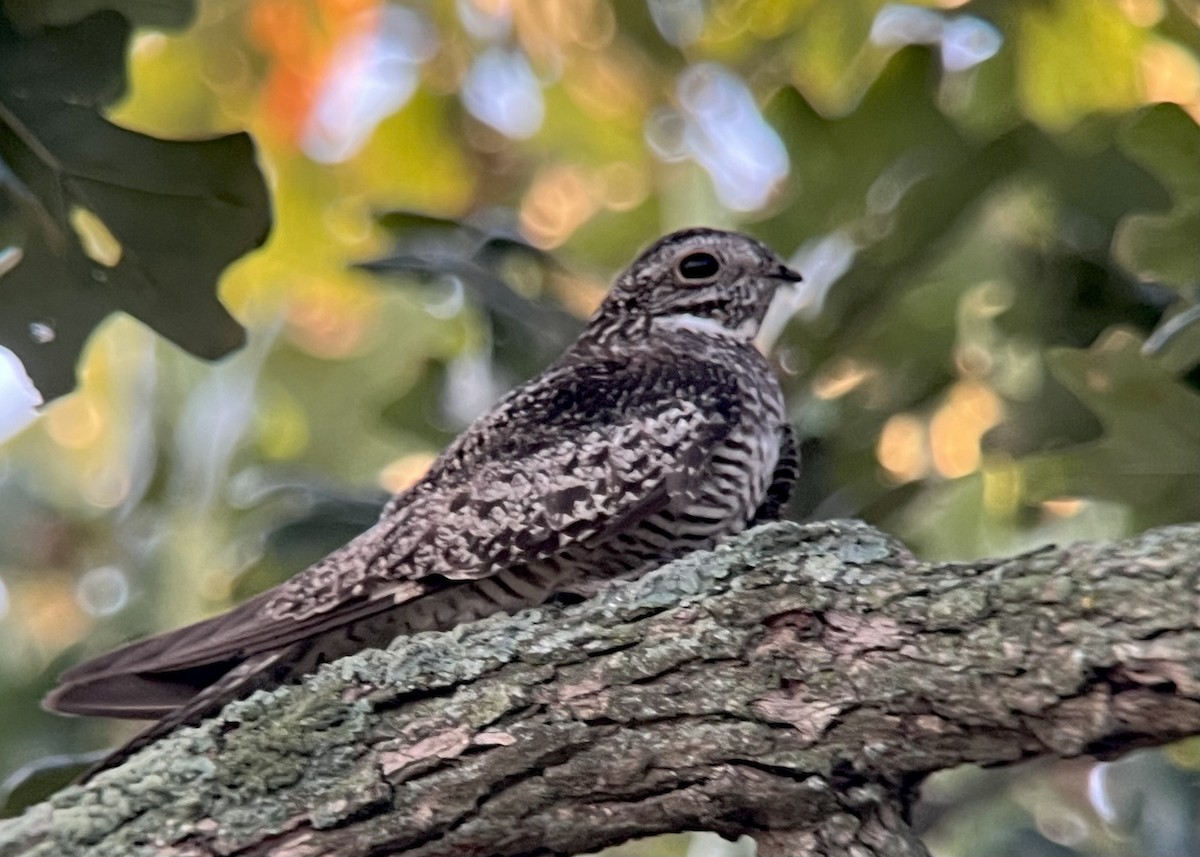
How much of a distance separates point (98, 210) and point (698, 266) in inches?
42.8

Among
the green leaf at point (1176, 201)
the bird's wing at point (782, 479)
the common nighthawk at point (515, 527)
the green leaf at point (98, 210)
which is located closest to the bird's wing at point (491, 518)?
the common nighthawk at point (515, 527)

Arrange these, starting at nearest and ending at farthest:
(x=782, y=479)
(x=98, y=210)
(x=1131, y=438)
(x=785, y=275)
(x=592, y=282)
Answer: (x=1131, y=438)
(x=98, y=210)
(x=782, y=479)
(x=785, y=275)
(x=592, y=282)


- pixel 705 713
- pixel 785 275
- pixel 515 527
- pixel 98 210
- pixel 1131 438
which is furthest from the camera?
pixel 785 275

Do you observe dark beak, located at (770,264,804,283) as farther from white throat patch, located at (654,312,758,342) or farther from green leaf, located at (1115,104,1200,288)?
green leaf, located at (1115,104,1200,288)

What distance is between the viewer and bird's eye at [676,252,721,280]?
9.35ft

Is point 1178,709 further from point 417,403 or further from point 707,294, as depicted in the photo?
point 417,403

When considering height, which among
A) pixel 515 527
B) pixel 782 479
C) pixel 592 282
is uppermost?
pixel 592 282

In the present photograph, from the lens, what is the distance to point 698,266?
286cm

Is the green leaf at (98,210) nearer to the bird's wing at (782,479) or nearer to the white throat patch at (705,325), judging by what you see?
the white throat patch at (705,325)

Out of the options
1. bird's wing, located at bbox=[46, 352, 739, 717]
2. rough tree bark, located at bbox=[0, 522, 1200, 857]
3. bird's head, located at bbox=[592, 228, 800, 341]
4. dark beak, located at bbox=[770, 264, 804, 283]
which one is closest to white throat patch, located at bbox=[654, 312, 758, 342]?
bird's head, located at bbox=[592, 228, 800, 341]

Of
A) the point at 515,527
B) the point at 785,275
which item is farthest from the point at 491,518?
the point at 785,275

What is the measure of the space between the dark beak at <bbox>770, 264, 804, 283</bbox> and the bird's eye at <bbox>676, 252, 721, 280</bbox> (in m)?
0.11

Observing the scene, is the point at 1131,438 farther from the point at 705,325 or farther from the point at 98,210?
the point at 98,210

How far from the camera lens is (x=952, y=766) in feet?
5.30
